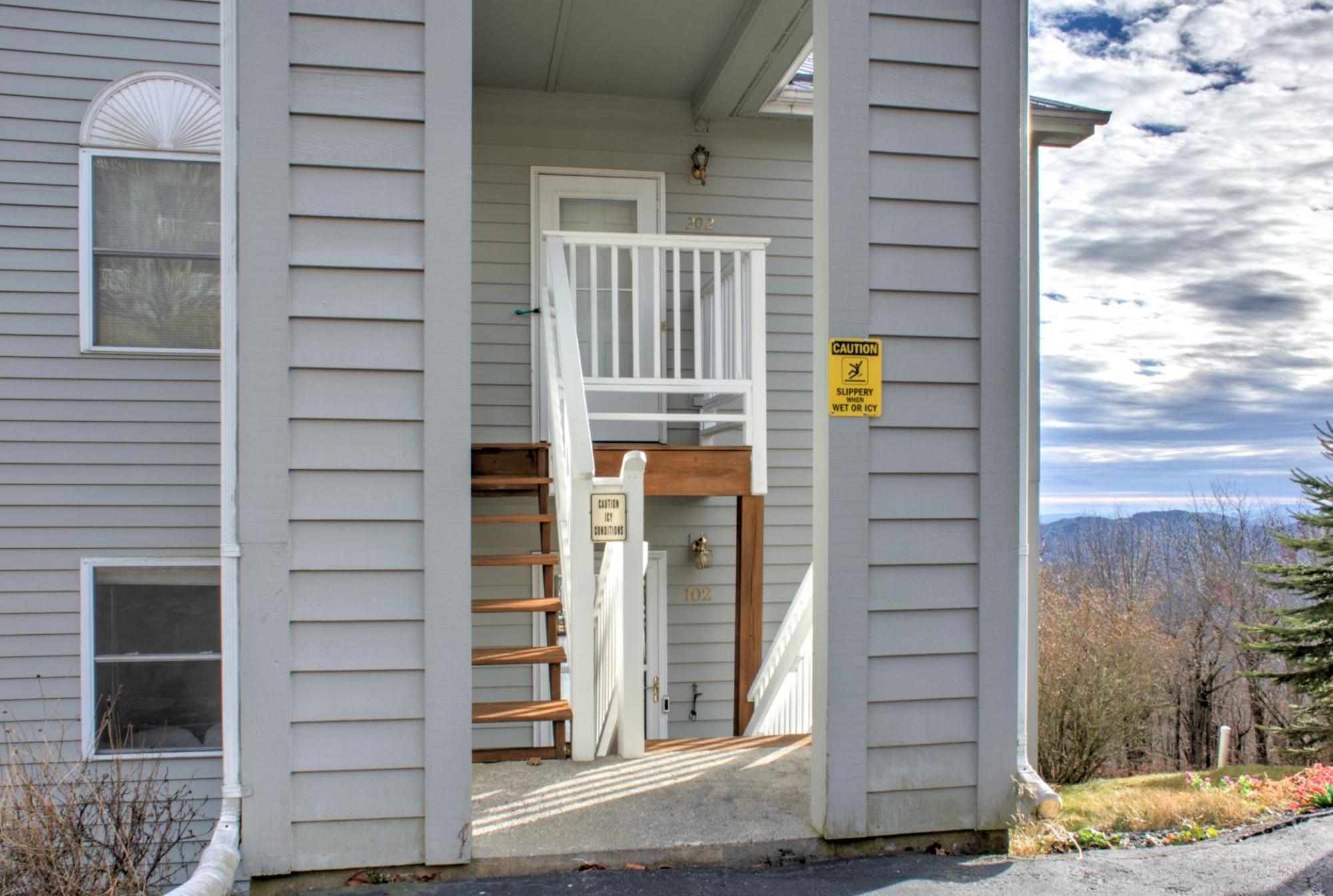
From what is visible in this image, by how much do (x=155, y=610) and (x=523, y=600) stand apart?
91.4 inches

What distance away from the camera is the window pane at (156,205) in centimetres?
539

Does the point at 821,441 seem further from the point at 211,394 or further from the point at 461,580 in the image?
the point at 211,394

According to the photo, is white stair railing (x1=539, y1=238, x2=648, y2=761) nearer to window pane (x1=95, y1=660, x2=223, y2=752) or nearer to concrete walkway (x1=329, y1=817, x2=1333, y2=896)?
concrete walkway (x1=329, y1=817, x2=1333, y2=896)

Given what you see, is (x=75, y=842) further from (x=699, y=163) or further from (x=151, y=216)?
(x=699, y=163)

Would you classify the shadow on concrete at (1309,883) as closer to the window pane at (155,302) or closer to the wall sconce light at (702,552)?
the wall sconce light at (702,552)

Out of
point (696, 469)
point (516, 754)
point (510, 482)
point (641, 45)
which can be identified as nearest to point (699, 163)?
point (641, 45)

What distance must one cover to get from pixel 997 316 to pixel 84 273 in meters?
5.07

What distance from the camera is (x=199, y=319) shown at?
5.46 m

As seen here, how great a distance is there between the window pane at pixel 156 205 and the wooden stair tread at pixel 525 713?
3.39 meters

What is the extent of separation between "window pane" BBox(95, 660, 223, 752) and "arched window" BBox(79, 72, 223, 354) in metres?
1.91

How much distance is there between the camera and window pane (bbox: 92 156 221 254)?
5391mm

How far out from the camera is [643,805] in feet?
10.3

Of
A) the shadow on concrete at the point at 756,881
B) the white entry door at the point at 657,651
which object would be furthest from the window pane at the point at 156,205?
the shadow on concrete at the point at 756,881

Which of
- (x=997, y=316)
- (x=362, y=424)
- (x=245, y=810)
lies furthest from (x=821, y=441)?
(x=245, y=810)
